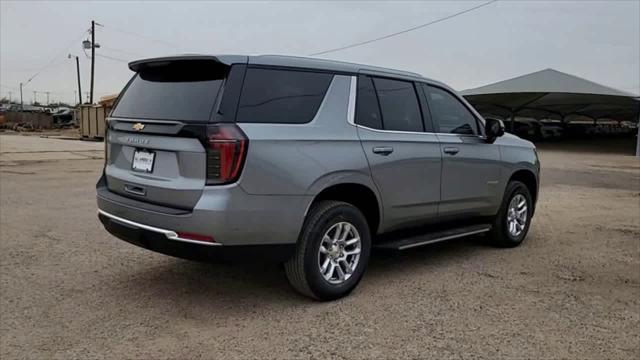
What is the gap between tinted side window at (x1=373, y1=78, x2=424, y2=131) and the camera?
4.95 meters

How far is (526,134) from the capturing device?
4288 cm

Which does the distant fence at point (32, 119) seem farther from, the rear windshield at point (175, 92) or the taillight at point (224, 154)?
the taillight at point (224, 154)

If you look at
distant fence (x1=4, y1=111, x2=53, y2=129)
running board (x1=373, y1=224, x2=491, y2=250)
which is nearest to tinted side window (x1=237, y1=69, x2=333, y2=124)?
running board (x1=373, y1=224, x2=491, y2=250)

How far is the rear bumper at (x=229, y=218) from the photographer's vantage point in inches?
146

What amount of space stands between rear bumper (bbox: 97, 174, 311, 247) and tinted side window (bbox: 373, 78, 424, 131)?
1315mm

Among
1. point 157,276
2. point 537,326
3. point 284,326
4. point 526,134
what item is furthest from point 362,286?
point 526,134

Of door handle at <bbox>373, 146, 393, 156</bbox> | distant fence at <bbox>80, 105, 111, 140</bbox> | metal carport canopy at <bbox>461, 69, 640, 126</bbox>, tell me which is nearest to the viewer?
door handle at <bbox>373, 146, 393, 156</bbox>

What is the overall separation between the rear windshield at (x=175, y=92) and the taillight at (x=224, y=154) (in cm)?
18

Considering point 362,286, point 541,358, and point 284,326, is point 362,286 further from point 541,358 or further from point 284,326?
point 541,358

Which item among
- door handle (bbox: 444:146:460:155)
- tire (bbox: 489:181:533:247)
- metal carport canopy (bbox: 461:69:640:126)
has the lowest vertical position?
tire (bbox: 489:181:533:247)

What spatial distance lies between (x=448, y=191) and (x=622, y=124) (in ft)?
255

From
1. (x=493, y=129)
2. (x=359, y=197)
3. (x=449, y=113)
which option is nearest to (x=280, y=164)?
(x=359, y=197)

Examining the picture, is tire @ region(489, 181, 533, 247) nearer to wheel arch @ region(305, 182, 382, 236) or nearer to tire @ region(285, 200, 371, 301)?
wheel arch @ region(305, 182, 382, 236)

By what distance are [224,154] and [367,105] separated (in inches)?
61.1
